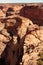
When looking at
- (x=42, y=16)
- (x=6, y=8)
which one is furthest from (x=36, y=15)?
(x=6, y=8)

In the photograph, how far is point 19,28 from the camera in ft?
128

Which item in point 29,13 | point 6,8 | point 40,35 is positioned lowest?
point 6,8

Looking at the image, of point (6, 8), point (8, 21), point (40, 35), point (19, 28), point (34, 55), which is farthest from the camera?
point (6, 8)

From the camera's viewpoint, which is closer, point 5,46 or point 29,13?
point 5,46

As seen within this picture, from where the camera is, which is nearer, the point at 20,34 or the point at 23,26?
the point at 20,34

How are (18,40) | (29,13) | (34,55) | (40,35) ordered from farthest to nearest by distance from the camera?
(29,13), (18,40), (40,35), (34,55)

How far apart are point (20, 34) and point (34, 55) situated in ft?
41.6

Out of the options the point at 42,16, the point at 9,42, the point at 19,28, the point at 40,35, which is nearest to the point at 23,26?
the point at 19,28

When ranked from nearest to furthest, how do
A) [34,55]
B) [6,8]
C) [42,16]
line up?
[34,55], [42,16], [6,8]

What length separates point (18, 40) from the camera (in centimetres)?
3594

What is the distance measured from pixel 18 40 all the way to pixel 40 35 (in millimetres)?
4856

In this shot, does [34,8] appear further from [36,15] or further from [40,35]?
[40,35]

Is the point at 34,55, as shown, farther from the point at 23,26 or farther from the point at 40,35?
the point at 23,26

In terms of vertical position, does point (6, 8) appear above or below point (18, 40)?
below
